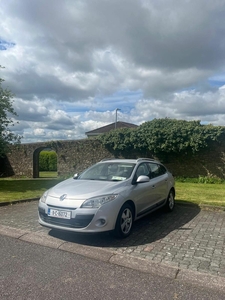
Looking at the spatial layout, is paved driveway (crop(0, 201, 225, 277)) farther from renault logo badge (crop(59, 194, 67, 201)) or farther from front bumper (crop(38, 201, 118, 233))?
renault logo badge (crop(59, 194, 67, 201))

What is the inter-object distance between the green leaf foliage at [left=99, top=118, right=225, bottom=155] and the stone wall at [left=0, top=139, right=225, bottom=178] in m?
0.53

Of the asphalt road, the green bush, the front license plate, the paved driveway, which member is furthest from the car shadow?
the green bush

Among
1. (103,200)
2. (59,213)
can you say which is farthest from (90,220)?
(59,213)

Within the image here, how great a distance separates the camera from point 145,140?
15445 millimetres

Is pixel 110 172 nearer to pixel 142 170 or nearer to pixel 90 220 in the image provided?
pixel 142 170

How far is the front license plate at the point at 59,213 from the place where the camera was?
15.1 feet

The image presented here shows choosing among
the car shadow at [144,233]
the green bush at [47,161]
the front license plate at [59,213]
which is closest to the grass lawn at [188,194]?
the car shadow at [144,233]

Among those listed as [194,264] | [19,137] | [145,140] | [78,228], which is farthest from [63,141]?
[194,264]

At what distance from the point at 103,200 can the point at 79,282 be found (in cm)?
161

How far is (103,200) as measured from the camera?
469cm

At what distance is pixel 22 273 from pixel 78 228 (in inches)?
48.2

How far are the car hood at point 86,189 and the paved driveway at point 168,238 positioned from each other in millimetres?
805

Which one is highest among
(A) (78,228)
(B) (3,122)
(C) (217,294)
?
(B) (3,122)

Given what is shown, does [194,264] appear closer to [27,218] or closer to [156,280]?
[156,280]
